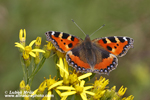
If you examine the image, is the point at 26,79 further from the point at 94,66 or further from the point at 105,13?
the point at 105,13

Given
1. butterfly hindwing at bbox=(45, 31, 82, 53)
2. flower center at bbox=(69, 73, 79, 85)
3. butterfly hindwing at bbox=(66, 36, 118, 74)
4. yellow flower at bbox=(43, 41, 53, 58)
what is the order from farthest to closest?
yellow flower at bbox=(43, 41, 53, 58)
butterfly hindwing at bbox=(45, 31, 82, 53)
butterfly hindwing at bbox=(66, 36, 118, 74)
flower center at bbox=(69, 73, 79, 85)

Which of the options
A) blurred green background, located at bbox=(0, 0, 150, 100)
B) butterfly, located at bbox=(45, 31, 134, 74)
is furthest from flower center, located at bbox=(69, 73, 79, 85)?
blurred green background, located at bbox=(0, 0, 150, 100)

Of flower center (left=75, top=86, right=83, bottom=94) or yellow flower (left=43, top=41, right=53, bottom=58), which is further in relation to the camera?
yellow flower (left=43, top=41, right=53, bottom=58)

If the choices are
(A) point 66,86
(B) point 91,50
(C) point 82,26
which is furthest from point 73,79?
(C) point 82,26

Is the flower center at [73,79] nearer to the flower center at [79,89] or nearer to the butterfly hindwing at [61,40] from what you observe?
the flower center at [79,89]

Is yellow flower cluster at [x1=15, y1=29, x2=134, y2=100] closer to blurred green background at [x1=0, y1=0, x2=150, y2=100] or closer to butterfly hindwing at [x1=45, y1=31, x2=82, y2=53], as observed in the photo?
butterfly hindwing at [x1=45, y1=31, x2=82, y2=53]
